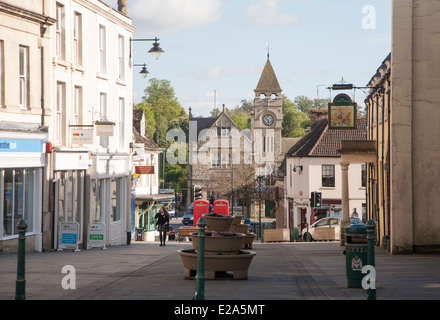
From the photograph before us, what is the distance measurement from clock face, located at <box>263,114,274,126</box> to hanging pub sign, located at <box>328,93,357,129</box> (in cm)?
7069

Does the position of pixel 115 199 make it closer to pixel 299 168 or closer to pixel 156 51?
pixel 156 51


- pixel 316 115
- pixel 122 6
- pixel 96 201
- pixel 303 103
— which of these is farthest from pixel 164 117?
pixel 96 201

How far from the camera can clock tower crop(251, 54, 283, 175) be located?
321 ft

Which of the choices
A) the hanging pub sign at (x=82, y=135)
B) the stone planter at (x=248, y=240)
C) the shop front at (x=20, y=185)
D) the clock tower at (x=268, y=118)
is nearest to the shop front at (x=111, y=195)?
the hanging pub sign at (x=82, y=135)

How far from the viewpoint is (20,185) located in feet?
74.0

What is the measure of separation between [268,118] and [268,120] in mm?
295

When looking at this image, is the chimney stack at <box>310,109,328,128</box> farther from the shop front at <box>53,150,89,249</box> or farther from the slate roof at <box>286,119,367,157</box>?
the shop front at <box>53,150,89,249</box>

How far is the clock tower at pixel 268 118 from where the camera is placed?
9775cm

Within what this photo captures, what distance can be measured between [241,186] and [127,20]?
182 ft

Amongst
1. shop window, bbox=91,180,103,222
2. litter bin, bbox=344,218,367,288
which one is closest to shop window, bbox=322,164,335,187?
shop window, bbox=91,180,103,222

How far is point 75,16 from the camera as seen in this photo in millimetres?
27688

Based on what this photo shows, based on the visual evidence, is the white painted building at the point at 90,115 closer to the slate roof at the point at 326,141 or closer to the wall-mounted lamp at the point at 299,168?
the wall-mounted lamp at the point at 299,168
